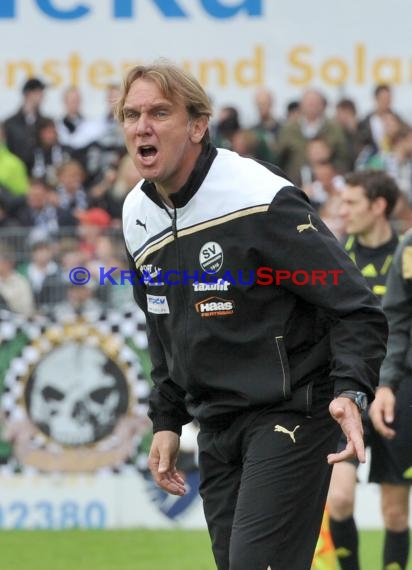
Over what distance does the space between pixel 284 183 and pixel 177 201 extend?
1.32 feet

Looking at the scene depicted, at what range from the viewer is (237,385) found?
4.73 metres

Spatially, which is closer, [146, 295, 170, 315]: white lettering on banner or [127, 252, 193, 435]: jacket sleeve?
[146, 295, 170, 315]: white lettering on banner

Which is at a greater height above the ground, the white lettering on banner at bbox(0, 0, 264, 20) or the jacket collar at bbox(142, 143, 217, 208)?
the white lettering on banner at bbox(0, 0, 264, 20)

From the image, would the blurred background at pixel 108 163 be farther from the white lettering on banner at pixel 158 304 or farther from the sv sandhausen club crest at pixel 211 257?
the sv sandhausen club crest at pixel 211 257

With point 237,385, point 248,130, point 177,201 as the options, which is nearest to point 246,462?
point 237,385

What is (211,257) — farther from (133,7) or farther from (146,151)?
(133,7)

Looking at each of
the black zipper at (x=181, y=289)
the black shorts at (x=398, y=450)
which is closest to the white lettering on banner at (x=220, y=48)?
the black shorts at (x=398, y=450)

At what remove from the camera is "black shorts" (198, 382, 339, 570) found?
4516mm

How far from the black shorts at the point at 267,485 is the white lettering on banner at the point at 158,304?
49 cm

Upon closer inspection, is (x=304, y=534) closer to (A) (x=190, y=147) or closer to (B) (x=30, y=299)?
(A) (x=190, y=147)

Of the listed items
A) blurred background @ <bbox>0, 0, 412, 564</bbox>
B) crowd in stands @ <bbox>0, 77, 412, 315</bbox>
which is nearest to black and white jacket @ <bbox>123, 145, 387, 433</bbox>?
blurred background @ <bbox>0, 0, 412, 564</bbox>

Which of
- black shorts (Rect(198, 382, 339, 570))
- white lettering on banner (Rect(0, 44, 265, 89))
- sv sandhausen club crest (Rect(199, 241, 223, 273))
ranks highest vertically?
white lettering on banner (Rect(0, 44, 265, 89))

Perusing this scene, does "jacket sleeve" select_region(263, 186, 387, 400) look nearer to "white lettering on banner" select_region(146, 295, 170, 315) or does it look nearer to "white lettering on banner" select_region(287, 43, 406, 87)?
"white lettering on banner" select_region(146, 295, 170, 315)

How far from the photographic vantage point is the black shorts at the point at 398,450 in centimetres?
743
